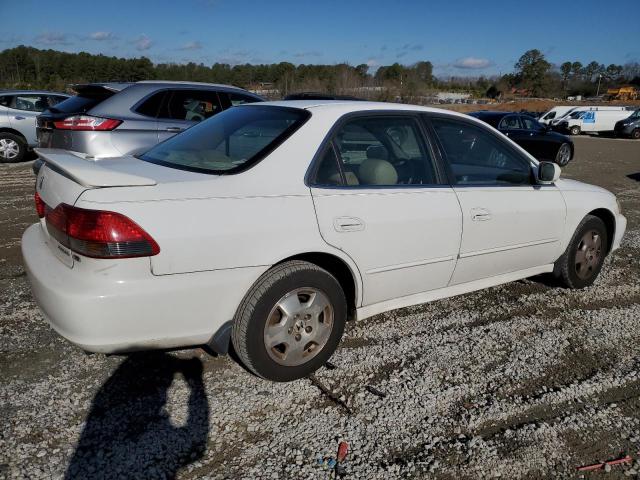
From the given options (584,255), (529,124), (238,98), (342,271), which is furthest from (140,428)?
(529,124)

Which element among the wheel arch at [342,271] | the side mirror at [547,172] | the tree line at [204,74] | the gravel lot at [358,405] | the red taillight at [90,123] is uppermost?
the tree line at [204,74]

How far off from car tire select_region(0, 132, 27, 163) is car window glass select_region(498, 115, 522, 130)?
1321cm

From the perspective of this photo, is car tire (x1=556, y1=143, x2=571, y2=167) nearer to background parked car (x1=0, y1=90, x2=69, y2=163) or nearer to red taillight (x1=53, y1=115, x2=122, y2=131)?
red taillight (x1=53, y1=115, x2=122, y2=131)

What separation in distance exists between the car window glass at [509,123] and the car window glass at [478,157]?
1319cm

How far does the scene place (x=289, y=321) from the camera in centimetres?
284

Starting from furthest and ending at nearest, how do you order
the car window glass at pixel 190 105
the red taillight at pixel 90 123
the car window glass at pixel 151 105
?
the car window glass at pixel 190 105 → the car window glass at pixel 151 105 → the red taillight at pixel 90 123

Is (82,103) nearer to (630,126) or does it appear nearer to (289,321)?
(289,321)

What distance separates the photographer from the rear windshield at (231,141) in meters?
2.91

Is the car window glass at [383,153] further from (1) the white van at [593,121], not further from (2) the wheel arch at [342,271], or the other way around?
(1) the white van at [593,121]

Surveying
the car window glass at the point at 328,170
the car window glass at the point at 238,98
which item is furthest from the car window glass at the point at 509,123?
the car window glass at the point at 328,170

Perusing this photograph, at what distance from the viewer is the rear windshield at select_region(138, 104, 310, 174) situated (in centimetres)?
291

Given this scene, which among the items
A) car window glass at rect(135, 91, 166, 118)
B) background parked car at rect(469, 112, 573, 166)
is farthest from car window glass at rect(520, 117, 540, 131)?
car window glass at rect(135, 91, 166, 118)

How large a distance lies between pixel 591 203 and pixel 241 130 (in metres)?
3.04

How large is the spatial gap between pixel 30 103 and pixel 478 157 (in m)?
11.6
